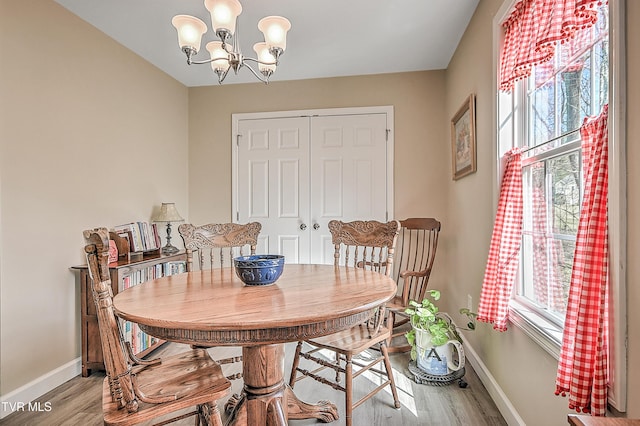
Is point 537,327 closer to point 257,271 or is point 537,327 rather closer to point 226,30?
point 257,271

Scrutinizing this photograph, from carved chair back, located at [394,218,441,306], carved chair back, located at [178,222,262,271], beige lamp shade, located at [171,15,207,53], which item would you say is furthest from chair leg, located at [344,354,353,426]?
beige lamp shade, located at [171,15,207,53]

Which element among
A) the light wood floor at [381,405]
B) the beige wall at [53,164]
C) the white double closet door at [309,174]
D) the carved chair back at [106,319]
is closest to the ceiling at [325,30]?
the beige wall at [53,164]

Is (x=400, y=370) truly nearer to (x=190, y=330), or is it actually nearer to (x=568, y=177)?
(x=568, y=177)

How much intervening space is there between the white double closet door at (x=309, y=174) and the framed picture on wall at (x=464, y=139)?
27.7 inches

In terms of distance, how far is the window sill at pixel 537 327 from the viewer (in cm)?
136

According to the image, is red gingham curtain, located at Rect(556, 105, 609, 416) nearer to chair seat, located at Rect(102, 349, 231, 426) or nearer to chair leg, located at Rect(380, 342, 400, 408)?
chair leg, located at Rect(380, 342, 400, 408)

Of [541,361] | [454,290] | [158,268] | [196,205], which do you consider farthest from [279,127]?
[541,361]

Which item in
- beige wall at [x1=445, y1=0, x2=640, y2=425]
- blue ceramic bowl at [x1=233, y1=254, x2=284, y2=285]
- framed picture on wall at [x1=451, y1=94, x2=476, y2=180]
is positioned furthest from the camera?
framed picture on wall at [x1=451, y1=94, x2=476, y2=180]

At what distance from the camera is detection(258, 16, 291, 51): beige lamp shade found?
1.86 metres

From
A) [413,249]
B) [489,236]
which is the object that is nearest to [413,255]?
[413,249]

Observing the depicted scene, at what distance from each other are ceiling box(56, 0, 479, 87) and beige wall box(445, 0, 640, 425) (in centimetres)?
27

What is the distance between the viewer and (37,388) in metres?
2.15

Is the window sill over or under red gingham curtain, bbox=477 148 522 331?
under

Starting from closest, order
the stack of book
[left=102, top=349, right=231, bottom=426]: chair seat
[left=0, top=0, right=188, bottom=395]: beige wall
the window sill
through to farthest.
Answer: [left=102, top=349, right=231, bottom=426]: chair seat, the window sill, [left=0, top=0, right=188, bottom=395]: beige wall, the stack of book
